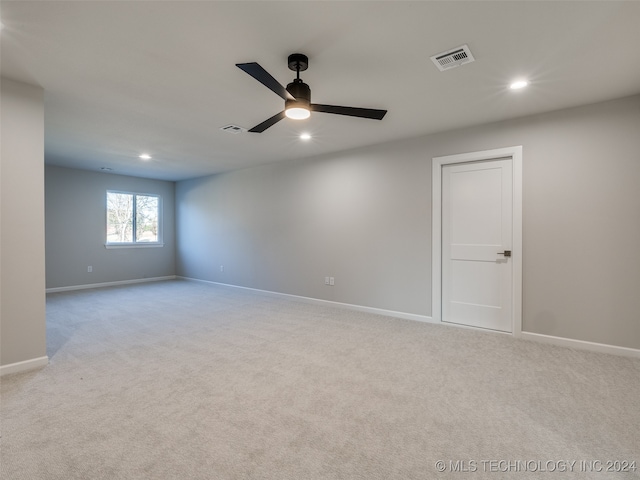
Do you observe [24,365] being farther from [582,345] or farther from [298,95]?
[582,345]

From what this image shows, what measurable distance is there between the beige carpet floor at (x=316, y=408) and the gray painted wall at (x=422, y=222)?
647 mm

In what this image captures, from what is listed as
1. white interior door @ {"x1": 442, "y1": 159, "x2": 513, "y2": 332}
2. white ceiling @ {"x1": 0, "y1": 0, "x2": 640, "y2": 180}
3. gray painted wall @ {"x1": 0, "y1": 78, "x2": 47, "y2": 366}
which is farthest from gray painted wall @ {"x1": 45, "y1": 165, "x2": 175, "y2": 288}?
white interior door @ {"x1": 442, "y1": 159, "x2": 513, "y2": 332}

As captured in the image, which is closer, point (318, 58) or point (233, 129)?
point (318, 58)

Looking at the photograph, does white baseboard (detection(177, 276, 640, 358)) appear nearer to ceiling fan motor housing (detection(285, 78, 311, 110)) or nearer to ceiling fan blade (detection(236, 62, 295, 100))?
ceiling fan motor housing (detection(285, 78, 311, 110))

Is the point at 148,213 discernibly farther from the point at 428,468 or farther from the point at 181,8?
the point at 428,468

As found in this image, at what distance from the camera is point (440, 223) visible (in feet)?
13.5

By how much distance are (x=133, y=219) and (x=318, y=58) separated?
23.0ft

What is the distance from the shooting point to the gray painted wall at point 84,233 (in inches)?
247

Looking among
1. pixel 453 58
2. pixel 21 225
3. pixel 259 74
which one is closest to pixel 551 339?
pixel 453 58

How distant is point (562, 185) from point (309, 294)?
12.7ft

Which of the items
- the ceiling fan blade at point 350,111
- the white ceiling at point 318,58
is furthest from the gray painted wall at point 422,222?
the ceiling fan blade at point 350,111

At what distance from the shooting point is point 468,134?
3.89 m

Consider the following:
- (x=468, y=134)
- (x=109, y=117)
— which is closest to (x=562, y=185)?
(x=468, y=134)

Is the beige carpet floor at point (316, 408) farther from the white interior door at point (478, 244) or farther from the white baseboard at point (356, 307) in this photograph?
the white baseboard at point (356, 307)
